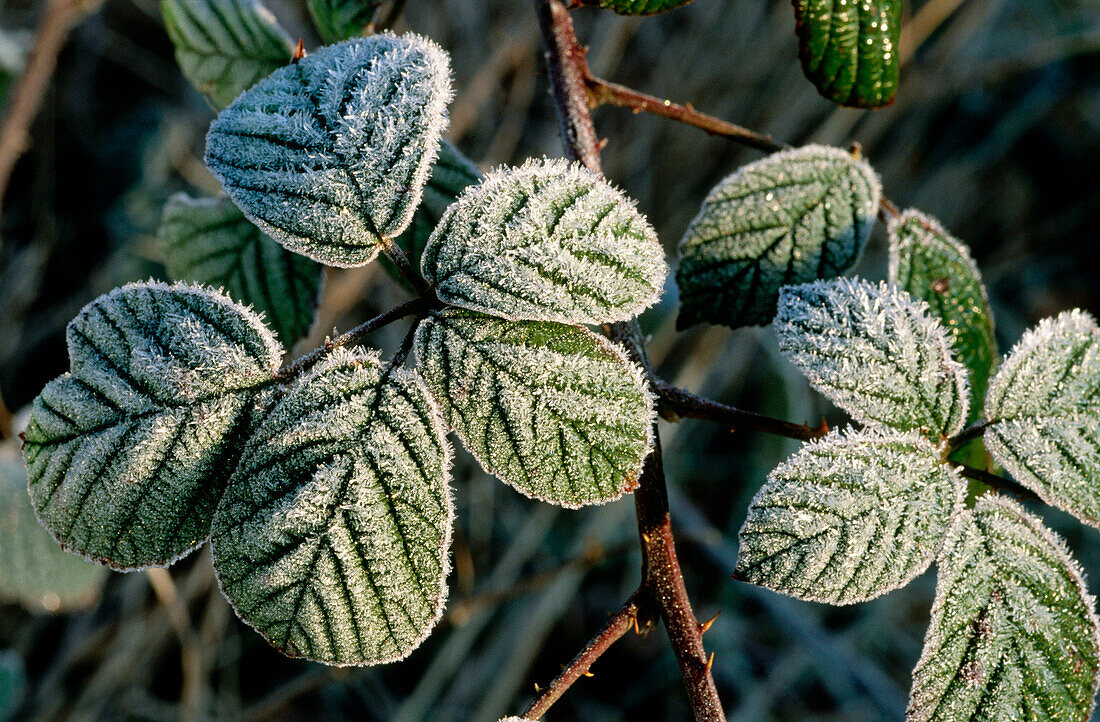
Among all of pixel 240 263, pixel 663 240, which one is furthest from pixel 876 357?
pixel 663 240

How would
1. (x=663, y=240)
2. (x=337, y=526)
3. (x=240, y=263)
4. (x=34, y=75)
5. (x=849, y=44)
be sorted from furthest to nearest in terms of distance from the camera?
(x=663, y=240), (x=34, y=75), (x=240, y=263), (x=849, y=44), (x=337, y=526)

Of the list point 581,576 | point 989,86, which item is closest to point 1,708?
point 581,576

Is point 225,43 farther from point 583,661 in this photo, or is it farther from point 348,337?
point 583,661

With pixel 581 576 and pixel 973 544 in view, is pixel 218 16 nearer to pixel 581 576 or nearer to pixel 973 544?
Result: pixel 973 544

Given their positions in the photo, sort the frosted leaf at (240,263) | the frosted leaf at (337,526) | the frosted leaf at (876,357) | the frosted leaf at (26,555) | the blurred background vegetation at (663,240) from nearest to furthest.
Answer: the frosted leaf at (337,526), the frosted leaf at (876,357), the frosted leaf at (240,263), the frosted leaf at (26,555), the blurred background vegetation at (663,240)

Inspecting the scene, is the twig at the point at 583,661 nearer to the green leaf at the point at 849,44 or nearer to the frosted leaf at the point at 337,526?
the frosted leaf at the point at 337,526

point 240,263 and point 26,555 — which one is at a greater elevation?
point 240,263

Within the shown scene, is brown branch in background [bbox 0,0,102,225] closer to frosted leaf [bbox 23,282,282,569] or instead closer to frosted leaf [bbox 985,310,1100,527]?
frosted leaf [bbox 23,282,282,569]

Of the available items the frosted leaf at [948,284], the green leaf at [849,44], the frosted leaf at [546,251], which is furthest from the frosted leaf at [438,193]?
the frosted leaf at [948,284]
